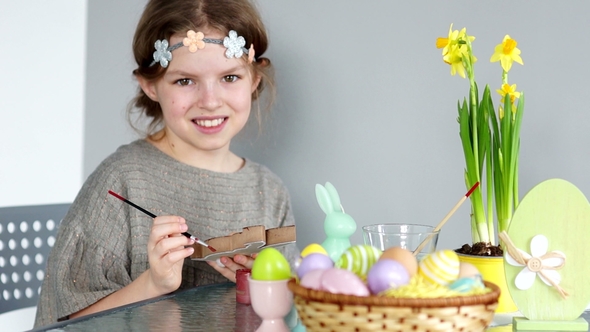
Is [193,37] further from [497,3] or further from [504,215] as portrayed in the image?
[504,215]

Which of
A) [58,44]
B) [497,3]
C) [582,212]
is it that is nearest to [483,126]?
[582,212]

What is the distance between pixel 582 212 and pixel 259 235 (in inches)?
17.7

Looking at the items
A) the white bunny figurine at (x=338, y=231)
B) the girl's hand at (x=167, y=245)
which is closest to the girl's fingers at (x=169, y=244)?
the girl's hand at (x=167, y=245)

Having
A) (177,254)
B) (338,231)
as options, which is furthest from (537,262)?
(177,254)

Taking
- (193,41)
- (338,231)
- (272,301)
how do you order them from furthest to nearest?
(193,41) → (338,231) → (272,301)

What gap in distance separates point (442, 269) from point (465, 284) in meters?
0.03

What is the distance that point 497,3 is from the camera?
4.15ft

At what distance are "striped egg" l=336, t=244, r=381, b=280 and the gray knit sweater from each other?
26.0 inches

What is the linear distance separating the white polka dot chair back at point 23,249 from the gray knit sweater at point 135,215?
0.50ft

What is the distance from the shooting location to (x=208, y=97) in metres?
1.35

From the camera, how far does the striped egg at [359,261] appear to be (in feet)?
2.41

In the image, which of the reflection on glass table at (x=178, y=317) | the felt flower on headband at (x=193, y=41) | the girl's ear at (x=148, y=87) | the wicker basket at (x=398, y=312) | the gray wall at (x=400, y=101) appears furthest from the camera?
the girl's ear at (x=148, y=87)

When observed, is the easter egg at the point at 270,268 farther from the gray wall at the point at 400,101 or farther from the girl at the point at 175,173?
the gray wall at the point at 400,101

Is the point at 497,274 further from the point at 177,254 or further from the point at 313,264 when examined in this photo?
the point at 177,254
